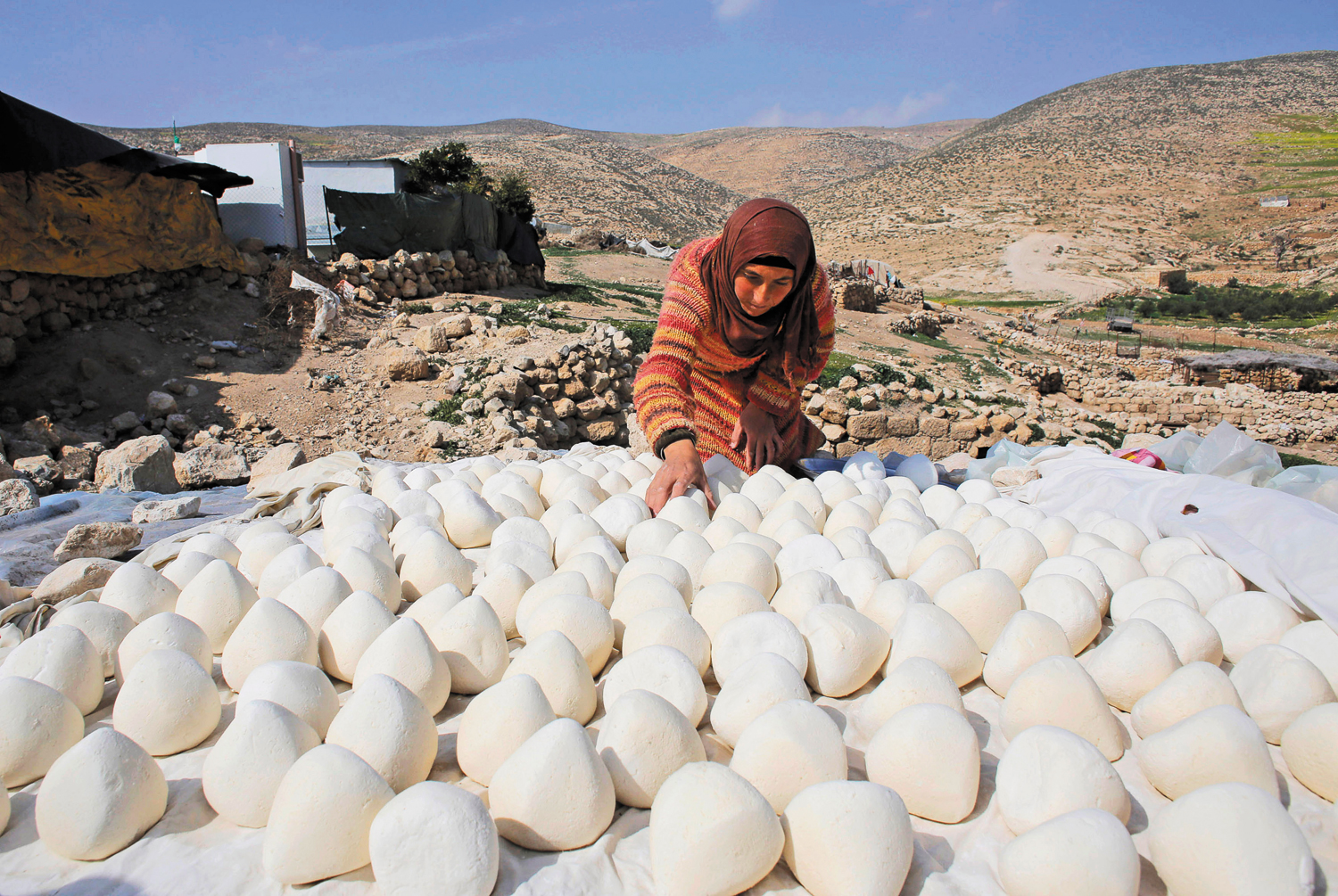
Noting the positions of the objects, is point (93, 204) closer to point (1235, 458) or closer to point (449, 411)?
point (449, 411)

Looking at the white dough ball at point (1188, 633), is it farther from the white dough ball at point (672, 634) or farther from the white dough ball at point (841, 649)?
the white dough ball at point (672, 634)

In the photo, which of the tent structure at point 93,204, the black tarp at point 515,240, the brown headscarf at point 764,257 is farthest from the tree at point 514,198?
the brown headscarf at point 764,257

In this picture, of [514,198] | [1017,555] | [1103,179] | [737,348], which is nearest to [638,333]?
[737,348]

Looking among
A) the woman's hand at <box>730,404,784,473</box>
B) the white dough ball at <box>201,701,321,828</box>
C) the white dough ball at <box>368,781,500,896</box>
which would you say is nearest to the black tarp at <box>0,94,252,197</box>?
the woman's hand at <box>730,404,784,473</box>

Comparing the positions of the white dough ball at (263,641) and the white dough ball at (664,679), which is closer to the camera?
the white dough ball at (664,679)

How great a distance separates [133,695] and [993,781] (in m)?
1.43

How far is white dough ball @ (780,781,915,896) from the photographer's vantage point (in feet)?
3.11

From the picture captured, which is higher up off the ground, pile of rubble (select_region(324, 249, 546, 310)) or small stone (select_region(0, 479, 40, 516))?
pile of rubble (select_region(324, 249, 546, 310))

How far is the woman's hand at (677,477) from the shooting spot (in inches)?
86.0

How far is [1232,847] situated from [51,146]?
7.21 m

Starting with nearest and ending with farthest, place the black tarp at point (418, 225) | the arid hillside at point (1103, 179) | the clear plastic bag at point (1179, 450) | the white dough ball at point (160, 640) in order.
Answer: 1. the white dough ball at point (160, 640)
2. the clear plastic bag at point (1179, 450)
3. the black tarp at point (418, 225)
4. the arid hillside at point (1103, 179)

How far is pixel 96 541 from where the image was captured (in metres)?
2.17

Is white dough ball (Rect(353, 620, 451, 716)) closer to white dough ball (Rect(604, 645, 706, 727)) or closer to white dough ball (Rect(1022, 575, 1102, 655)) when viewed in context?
white dough ball (Rect(604, 645, 706, 727))

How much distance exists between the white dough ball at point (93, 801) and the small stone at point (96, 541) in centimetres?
138
